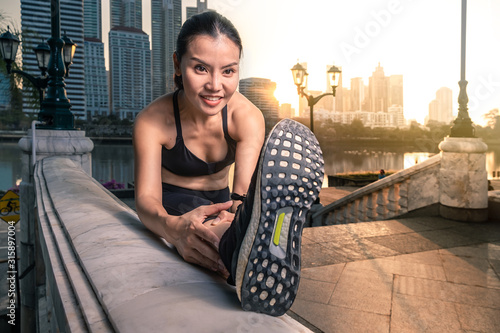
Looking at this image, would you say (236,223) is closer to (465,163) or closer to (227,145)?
A: (227,145)

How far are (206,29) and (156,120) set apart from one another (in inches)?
18.1

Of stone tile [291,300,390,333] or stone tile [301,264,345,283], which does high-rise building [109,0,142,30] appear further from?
stone tile [291,300,390,333]

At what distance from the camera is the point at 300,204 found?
98 centimetres

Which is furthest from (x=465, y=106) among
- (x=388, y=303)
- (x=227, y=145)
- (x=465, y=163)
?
(x=227, y=145)

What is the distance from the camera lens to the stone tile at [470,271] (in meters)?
2.96

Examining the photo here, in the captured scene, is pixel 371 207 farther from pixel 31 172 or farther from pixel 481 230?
pixel 31 172

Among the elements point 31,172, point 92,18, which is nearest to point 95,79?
point 92,18

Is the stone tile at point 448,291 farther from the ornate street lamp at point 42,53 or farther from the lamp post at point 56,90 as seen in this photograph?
the ornate street lamp at point 42,53

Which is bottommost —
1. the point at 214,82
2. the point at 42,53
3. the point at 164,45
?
the point at 214,82

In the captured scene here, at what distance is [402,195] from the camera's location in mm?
5543

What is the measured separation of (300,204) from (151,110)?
979 mm

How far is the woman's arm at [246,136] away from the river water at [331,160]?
44.9 m

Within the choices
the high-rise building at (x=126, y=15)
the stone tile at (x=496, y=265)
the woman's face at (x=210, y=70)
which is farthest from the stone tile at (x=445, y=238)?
the high-rise building at (x=126, y=15)

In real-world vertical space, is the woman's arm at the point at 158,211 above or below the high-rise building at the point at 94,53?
below
